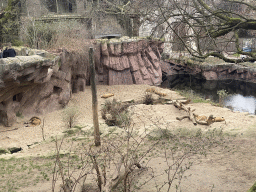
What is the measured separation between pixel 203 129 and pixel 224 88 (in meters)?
15.6

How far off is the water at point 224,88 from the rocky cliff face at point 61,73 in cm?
323

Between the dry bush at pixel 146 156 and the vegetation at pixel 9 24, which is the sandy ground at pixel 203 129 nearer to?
the dry bush at pixel 146 156

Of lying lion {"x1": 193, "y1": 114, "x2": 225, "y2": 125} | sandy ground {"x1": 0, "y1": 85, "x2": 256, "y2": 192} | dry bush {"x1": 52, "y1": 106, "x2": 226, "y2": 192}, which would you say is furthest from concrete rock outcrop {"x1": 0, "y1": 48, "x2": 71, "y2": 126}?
lying lion {"x1": 193, "y1": 114, "x2": 225, "y2": 125}

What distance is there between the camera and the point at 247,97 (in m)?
21.2

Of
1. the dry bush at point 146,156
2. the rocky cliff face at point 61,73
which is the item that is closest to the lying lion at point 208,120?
the dry bush at point 146,156

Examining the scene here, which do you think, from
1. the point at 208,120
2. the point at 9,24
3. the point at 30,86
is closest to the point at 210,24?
the point at 208,120

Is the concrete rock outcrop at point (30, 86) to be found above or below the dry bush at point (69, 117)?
A: above

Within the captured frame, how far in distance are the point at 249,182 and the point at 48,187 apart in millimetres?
4112

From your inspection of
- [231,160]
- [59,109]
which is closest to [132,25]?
[59,109]

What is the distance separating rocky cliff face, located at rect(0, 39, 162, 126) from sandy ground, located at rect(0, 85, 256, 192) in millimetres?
668

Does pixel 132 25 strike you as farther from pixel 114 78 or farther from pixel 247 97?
pixel 247 97

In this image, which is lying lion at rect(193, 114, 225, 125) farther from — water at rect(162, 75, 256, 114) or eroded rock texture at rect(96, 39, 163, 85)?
eroded rock texture at rect(96, 39, 163, 85)

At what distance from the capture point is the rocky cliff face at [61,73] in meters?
10.0

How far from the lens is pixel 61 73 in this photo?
535 inches
